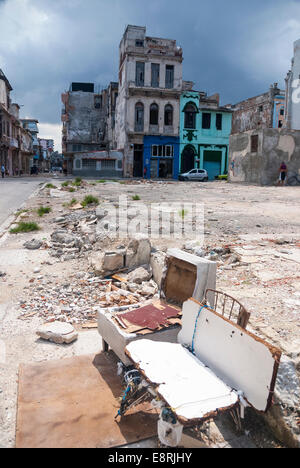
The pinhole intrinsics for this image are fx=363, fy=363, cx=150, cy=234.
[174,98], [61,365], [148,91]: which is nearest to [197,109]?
[174,98]

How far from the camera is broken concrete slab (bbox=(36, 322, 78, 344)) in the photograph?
343 cm

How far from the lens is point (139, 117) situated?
36.1 meters

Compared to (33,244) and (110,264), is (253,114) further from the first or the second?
(110,264)

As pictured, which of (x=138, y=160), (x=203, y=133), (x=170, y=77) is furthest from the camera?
(x=203, y=133)

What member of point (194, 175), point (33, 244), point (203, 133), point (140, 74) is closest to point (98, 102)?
point (140, 74)

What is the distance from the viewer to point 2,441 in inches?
87.5

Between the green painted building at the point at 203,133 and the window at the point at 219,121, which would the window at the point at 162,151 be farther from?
the window at the point at 219,121

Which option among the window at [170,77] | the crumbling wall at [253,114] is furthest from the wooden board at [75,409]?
the crumbling wall at [253,114]

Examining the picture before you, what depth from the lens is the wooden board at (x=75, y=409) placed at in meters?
2.25

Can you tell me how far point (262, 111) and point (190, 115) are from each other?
25.6 ft

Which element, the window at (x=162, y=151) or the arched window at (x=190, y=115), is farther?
the arched window at (x=190, y=115)

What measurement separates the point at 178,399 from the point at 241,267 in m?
3.14

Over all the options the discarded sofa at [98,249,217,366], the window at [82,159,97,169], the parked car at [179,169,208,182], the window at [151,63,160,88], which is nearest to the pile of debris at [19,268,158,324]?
the discarded sofa at [98,249,217,366]
